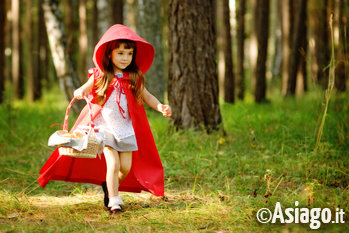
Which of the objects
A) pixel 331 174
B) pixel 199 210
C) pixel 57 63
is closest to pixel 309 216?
pixel 199 210

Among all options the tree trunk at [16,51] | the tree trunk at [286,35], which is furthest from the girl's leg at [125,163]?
the tree trunk at [16,51]

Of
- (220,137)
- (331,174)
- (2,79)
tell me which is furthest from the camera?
(2,79)

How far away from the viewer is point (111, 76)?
378cm

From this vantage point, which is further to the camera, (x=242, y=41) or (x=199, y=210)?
(x=242, y=41)

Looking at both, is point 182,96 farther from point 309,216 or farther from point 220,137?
point 309,216

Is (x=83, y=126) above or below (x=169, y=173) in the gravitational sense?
above

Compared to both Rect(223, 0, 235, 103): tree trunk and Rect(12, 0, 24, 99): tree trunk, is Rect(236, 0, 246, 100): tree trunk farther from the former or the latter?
Rect(12, 0, 24, 99): tree trunk

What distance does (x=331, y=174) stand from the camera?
179 inches

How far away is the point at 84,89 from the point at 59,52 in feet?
14.6

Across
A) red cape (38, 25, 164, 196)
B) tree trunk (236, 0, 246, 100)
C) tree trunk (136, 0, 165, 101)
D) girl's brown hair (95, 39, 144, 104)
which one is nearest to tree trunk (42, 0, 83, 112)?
tree trunk (136, 0, 165, 101)

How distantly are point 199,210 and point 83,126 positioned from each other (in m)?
1.30

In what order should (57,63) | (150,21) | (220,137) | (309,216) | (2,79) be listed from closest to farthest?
(309,216) < (220,137) < (57,63) < (150,21) < (2,79)

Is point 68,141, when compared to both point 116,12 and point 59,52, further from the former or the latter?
point 116,12

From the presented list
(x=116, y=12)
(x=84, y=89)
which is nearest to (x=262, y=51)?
(x=116, y=12)
